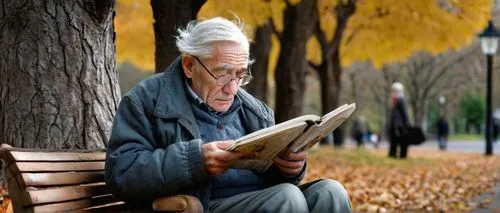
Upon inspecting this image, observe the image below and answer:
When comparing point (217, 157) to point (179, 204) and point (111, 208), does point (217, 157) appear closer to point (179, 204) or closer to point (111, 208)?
point (179, 204)

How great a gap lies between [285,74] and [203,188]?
15201mm

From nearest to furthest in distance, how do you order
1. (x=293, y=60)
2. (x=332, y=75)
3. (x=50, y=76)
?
(x=50, y=76)
(x=293, y=60)
(x=332, y=75)

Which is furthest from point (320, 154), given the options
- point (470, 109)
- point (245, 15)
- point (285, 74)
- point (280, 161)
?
point (470, 109)

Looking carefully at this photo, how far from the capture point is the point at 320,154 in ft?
66.2

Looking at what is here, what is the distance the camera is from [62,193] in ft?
11.9

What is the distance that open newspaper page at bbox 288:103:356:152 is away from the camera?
3533 mm

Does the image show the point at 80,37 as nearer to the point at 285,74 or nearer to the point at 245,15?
the point at 245,15

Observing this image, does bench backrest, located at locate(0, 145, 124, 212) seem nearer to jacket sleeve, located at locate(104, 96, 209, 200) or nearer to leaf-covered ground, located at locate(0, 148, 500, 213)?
jacket sleeve, located at locate(104, 96, 209, 200)

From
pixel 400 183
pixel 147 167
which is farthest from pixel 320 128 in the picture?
pixel 400 183

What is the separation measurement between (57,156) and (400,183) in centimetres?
911

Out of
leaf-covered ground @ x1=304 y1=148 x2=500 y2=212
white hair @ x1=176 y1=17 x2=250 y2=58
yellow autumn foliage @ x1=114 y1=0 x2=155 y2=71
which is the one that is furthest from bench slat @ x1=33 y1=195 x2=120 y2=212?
yellow autumn foliage @ x1=114 y1=0 x2=155 y2=71

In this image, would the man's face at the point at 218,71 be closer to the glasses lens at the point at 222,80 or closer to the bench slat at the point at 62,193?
the glasses lens at the point at 222,80

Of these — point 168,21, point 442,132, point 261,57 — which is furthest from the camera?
point 442,132

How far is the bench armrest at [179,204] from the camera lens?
135 inches
